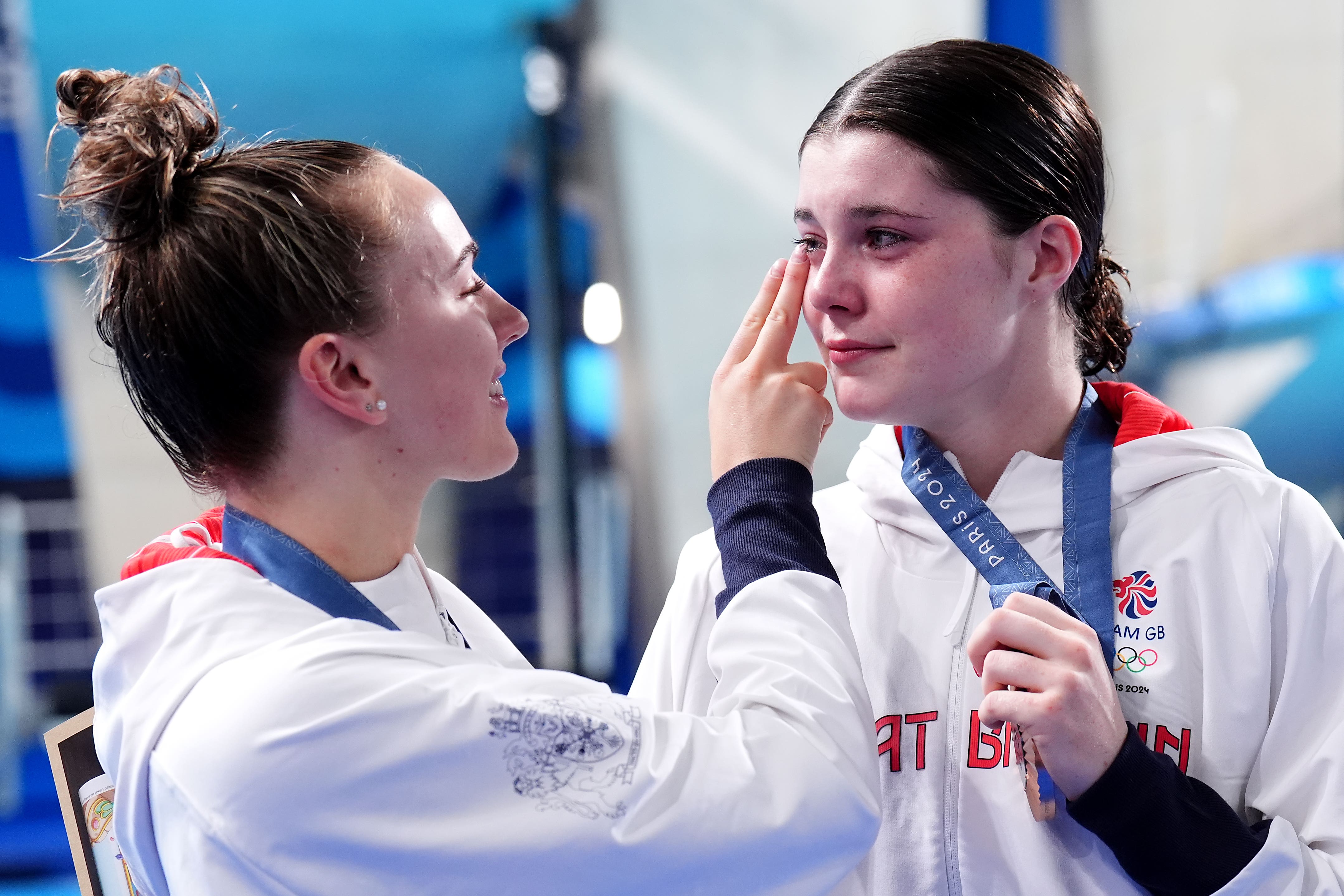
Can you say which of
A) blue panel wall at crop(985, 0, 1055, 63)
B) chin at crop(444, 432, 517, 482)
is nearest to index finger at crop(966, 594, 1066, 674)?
chin at crop(444, 432, 517, 482)

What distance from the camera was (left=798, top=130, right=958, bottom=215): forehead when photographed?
1.33m

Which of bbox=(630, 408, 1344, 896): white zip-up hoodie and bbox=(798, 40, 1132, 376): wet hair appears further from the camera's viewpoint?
bbox=(798, 40, 1132, 376): wet hair

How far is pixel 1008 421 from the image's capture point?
56.6 inches

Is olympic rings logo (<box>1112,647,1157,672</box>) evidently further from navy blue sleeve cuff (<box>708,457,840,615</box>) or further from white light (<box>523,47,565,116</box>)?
white light (<box>523,47,565,116</box>)

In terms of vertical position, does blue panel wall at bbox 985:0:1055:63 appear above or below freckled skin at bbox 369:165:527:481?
above

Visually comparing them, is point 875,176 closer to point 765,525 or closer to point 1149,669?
point 765,525

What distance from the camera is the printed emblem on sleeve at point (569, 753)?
103cm

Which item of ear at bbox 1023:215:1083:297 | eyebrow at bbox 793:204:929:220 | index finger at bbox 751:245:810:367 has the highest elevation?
eyebrow at bbox 793:204:929:220

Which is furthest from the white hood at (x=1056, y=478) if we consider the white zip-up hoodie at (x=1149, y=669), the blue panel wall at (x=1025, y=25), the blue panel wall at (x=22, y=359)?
the blue panel wall at (x=22, y=359)

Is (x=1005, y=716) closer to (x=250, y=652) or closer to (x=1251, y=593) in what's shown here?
(x=1251, y=593)

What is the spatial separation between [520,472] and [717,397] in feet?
13.0

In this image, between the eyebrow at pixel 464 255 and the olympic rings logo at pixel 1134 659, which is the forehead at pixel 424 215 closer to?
the eyebrow at pixel 464 255

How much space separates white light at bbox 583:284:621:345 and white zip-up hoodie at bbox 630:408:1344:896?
3.69 m

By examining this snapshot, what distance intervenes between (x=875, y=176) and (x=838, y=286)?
135 mm
